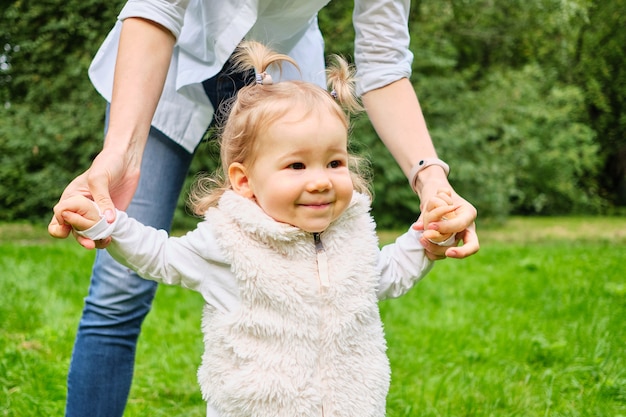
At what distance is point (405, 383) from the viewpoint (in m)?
3.08

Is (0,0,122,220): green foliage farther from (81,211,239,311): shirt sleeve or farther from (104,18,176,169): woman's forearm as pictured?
(81,211,239,311): shirt sleeve

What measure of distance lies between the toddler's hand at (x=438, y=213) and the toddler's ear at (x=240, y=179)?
40 centimetres

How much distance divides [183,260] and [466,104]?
1079cm

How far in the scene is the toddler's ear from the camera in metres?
1.63

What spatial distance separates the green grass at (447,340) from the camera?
2.74m

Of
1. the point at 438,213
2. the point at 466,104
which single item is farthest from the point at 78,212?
the point at 466,104

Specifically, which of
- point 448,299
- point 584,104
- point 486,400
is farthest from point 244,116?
point 584,104

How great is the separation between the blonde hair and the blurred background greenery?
481 centimetres

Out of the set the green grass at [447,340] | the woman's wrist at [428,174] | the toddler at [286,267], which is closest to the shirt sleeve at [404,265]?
the toddler at [286,267]

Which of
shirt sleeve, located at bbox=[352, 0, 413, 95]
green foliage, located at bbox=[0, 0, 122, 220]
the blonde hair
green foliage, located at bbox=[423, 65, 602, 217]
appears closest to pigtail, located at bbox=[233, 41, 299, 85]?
the blonde hair

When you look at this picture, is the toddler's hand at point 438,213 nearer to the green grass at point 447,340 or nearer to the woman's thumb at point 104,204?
the woman's thumb at point 104,204

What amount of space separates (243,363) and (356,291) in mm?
285

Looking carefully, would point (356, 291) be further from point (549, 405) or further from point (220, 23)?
point (549, 405)

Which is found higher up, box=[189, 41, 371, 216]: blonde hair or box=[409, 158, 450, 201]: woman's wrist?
box=[189, 41, 371, 216]: blonde hair
